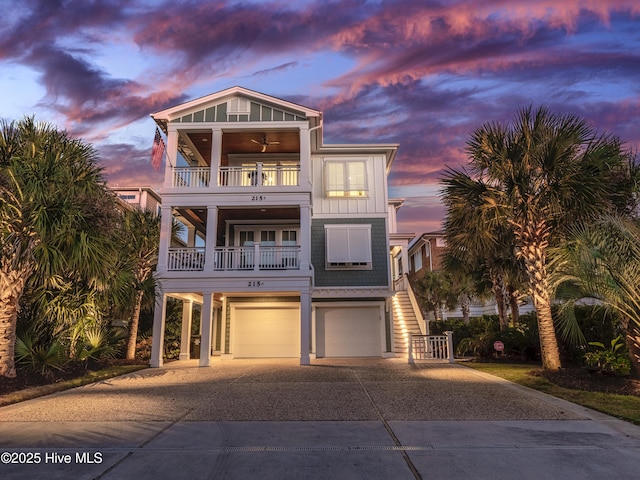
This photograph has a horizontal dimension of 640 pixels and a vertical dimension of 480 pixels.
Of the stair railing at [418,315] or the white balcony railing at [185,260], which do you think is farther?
the stair railing at [418,315]

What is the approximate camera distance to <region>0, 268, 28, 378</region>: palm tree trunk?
8.59 metres

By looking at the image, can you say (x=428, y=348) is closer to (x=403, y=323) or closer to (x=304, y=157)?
(x=403, y=323)

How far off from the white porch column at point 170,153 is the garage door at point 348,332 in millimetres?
8446

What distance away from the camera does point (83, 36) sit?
1534 centimetres

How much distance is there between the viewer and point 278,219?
1875cm

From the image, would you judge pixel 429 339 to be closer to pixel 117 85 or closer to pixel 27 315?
pixel 27 315

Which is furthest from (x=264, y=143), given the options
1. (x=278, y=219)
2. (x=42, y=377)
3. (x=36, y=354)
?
(x=42, y=377)

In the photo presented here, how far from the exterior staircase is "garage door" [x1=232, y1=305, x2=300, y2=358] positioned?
14.9 feet

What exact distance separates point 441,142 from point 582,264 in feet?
50.0

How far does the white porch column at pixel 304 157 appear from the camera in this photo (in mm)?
16139

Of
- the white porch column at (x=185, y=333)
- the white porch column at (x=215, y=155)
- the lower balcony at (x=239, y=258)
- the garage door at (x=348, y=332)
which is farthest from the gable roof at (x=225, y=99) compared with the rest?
the garage door at (x=348, y=332)

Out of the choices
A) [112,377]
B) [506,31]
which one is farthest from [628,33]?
[112,377]

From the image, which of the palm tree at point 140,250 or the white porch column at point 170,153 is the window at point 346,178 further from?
the palm tree at point 140,250

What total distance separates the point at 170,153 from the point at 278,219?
528 cm
